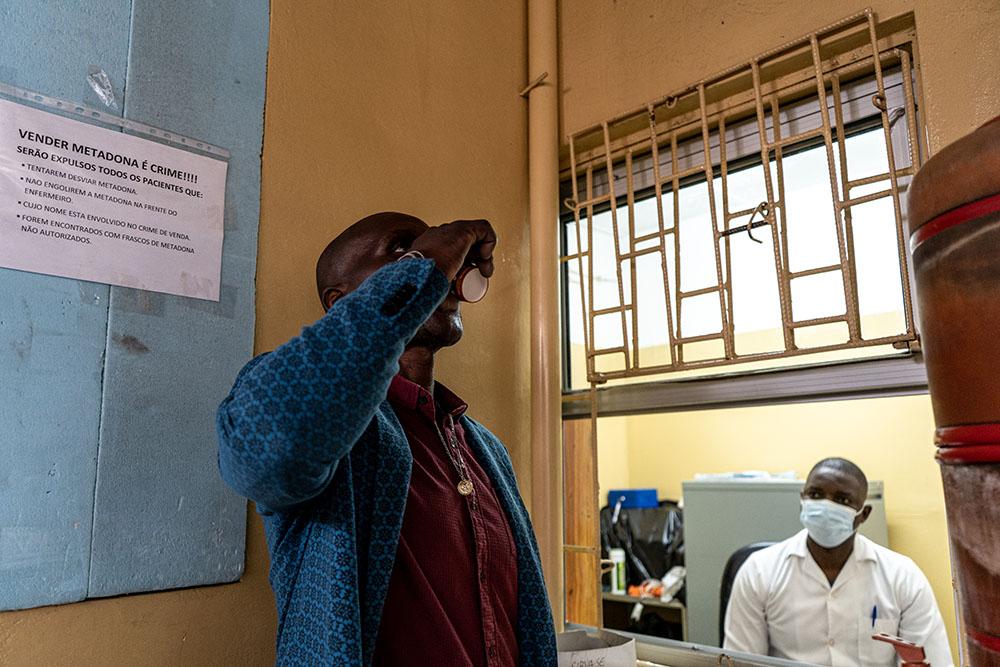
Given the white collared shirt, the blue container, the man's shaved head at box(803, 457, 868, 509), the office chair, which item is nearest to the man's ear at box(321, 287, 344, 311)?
the man's shaved head at box(803, 457, 868, 509)

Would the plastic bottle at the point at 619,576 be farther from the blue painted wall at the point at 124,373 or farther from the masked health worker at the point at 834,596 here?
the blue painted wall at the point at 124,373

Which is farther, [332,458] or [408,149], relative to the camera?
[408,149]

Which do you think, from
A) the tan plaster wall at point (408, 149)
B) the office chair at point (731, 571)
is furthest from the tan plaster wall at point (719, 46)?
the office chair at point (731, 571)

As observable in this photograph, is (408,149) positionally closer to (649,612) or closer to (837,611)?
(837,611)

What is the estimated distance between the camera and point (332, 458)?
0.80 m

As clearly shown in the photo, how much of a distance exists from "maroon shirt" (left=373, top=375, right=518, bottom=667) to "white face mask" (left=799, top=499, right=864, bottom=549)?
147 centimetres

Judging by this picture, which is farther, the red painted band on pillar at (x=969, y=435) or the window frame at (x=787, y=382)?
the window frame at (x=787, y=382)

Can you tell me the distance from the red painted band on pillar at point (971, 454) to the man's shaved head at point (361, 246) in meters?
0.80

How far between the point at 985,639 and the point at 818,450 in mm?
3506

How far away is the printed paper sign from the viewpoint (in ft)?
3.74

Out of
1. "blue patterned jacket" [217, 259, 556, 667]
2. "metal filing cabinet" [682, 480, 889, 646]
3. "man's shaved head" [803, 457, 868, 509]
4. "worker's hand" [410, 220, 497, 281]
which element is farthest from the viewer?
"metal filing cabinet" [682, 480, 889, 646]

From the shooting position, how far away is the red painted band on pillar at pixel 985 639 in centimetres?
66

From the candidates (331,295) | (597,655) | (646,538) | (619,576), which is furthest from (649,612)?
(331,295)

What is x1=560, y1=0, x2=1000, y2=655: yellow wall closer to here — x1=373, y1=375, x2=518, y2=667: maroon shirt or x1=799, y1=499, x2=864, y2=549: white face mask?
x1=373, y1=375, x2=518, y2=667: maroon shirt
